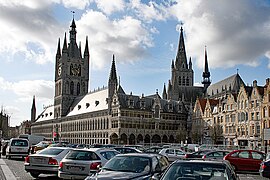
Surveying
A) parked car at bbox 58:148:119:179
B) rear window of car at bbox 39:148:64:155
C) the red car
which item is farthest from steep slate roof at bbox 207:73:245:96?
parked car at bbox 58:148:119:179

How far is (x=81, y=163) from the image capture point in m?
14.4

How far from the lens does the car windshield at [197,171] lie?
8586mm

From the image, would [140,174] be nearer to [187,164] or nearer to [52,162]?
[187,164]

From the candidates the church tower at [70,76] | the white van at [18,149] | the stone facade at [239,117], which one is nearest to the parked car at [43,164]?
the white van at [18,149]

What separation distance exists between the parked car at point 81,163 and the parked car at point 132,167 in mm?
2405

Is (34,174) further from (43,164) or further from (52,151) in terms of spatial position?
(52,151)

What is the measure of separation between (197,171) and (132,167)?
328cm

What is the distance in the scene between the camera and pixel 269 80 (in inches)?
2413

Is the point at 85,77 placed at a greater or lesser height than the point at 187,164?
greater

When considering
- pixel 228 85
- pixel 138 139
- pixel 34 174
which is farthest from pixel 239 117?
pixel 34 174

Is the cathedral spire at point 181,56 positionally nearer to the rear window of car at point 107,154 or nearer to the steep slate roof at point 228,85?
the steep slate roof at point 228,85

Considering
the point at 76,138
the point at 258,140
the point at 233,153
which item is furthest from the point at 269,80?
the point at 76,138

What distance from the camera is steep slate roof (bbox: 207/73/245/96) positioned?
92.2 meters

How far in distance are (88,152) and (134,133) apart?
7143 cm
